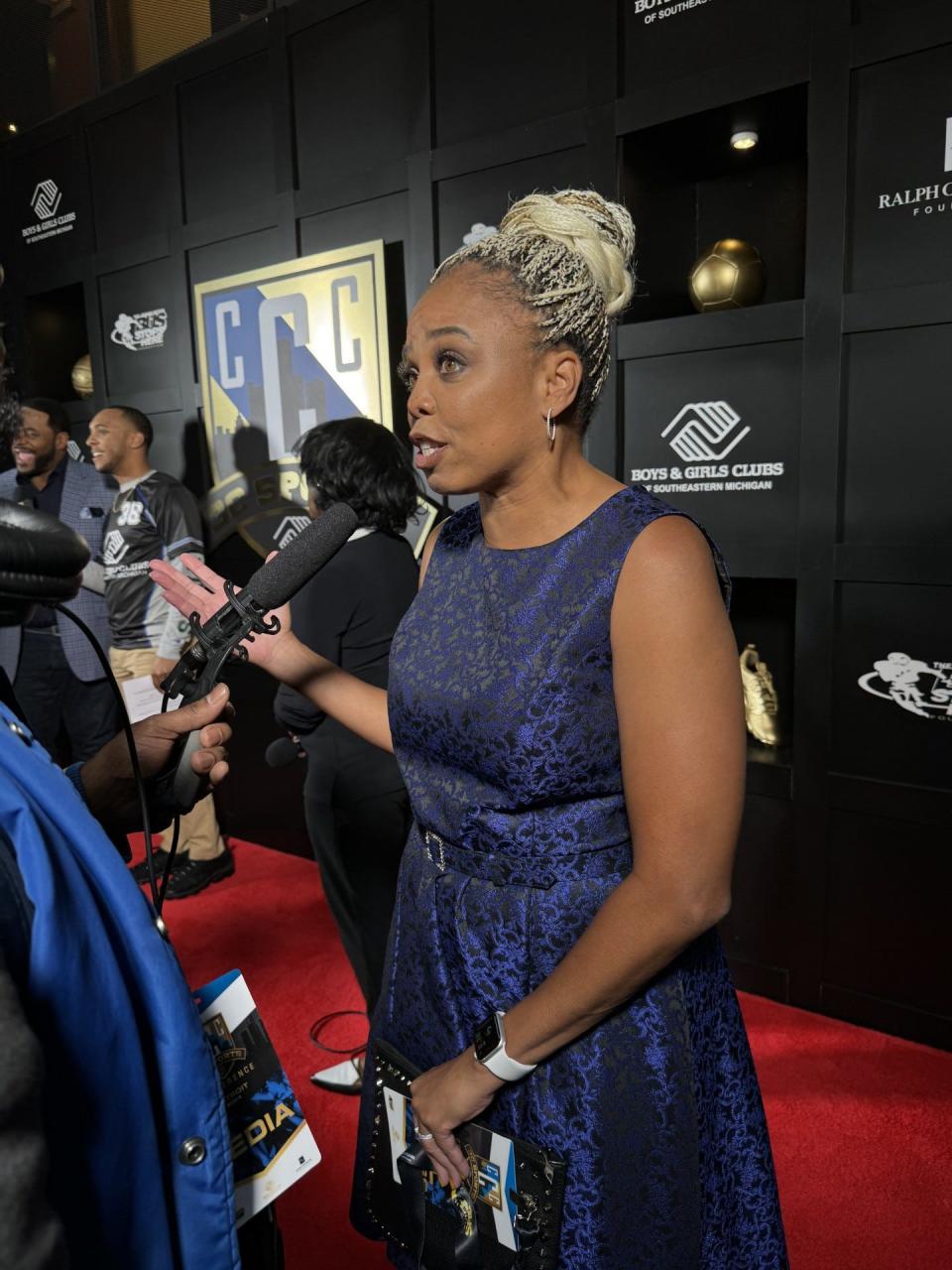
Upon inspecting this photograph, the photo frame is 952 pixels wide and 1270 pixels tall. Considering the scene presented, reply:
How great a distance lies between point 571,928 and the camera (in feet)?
3.45

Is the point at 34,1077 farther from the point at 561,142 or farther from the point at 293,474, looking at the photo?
the point at 293,474

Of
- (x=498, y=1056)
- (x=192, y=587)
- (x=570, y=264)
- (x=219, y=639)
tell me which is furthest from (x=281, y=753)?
(x=570, y=264)

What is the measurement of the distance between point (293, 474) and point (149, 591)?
74cm

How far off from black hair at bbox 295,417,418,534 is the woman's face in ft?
3.39

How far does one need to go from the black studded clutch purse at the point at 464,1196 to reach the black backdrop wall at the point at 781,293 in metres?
1.82

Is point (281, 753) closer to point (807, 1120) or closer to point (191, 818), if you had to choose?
point (807, 1120)

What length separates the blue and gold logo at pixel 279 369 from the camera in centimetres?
337

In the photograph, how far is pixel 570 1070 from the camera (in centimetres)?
104

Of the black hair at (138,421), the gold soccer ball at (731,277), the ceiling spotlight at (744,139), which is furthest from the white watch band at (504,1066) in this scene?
the black hair at (138,421)

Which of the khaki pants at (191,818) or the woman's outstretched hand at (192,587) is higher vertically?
the woman's outstretched hand at (192,587)

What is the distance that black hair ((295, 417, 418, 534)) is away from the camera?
2.19 meters

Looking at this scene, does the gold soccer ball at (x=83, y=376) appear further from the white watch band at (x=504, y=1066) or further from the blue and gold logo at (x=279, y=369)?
the white watch band at (x=504, y=1066)

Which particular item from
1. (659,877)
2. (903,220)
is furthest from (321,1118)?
(903,220)

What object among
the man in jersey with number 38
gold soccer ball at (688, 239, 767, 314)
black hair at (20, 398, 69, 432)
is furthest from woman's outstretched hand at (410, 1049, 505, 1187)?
black hair at (20, 398, 69, 432)
